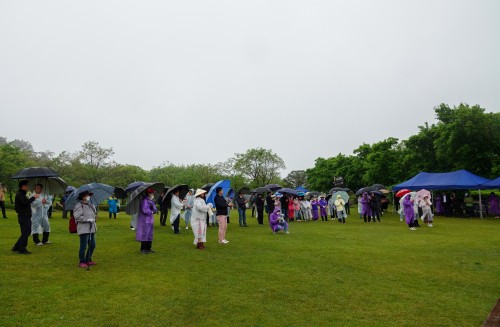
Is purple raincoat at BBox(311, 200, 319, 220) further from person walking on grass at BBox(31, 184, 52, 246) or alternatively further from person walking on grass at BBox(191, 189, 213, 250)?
person walking on grass at BBox(31, 184, 52, 246)

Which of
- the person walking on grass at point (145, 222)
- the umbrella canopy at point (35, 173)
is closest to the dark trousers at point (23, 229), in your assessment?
the umbrella canopy at point (35, 173)

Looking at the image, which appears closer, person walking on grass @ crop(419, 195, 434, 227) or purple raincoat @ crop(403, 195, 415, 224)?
purple raincoat @ crop(403, 195, 415, 224)

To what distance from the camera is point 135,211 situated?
10.5m

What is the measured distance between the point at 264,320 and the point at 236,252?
5.37 metres

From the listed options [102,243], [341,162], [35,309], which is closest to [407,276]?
[35,309]

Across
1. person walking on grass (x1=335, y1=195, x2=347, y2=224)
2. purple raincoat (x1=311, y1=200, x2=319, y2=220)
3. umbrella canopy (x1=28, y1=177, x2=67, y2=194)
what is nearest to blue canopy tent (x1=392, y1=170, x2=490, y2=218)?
purple raincoat (x1=311, y1=200, x2=319, y2=220)

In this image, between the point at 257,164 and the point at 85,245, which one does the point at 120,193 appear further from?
the point at 257,164

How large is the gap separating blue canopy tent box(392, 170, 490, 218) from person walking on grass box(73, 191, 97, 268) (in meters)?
22.4

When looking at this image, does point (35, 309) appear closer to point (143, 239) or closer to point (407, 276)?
point (143, 239)

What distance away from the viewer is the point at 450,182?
23594 millimetres

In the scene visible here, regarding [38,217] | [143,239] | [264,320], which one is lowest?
[264,320]

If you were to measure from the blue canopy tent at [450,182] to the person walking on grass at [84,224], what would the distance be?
22446mm

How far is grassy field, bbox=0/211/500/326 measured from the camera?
506 cm

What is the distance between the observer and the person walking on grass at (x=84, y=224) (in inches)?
311
